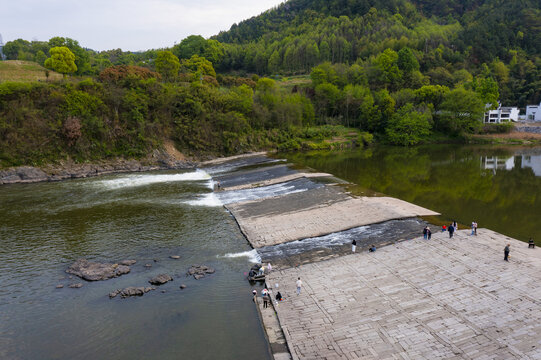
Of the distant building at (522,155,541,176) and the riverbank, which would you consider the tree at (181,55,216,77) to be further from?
the distant building at (522,155,541,176)

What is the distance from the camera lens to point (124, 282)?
20766 millimetres

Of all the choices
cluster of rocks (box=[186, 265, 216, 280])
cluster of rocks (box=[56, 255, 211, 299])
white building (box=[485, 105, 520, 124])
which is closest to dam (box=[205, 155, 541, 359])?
cluster of rocks (box=[186, 265, 216, 280])

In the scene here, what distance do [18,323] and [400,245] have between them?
77.0ft

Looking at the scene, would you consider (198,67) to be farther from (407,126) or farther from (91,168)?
(407,126)

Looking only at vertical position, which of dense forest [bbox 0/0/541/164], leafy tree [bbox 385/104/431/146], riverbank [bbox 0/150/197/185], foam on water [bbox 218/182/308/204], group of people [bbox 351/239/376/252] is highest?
dense forest [bbox 0/0/541/164]

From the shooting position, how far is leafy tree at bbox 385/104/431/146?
251 ft

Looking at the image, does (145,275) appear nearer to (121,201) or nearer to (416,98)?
(121,201)

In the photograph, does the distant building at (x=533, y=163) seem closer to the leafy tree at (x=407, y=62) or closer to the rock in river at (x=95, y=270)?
the leafy tree at (x=407, y=62)

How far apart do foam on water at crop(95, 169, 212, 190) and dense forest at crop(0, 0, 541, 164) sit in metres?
10.3

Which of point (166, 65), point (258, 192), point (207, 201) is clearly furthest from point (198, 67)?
point (207, 201)

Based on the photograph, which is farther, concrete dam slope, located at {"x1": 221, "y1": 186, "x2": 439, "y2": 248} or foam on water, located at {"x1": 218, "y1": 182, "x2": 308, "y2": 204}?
foam on water, located at {"x1": 218, "y1": 182, "x2": 308, "y2": 204}

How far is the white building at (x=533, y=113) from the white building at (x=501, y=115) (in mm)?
6310

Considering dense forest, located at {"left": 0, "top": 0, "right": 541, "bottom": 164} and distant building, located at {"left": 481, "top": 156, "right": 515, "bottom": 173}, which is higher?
dense forest, located at {"left": 0, "top": 0, "right": 541, "bottom": 164}

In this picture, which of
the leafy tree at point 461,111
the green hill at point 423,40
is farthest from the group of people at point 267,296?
the green hill at point 423,40
